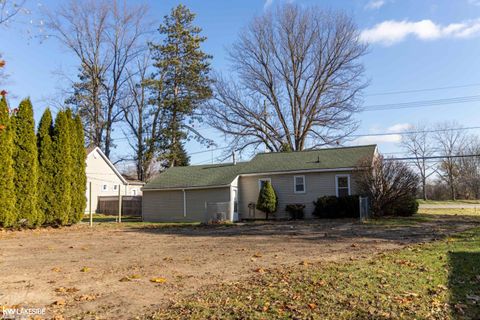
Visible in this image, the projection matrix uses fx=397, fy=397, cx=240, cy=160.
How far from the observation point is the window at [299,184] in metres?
23.4

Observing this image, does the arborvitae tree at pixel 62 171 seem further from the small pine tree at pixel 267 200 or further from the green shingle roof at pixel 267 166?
the small pine tree at pixel 267 200

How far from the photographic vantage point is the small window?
22.2 m

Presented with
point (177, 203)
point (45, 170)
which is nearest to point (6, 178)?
point (45, 170)

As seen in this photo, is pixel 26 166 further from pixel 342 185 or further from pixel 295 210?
pixel 342 185

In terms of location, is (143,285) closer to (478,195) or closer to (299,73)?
(299,73)

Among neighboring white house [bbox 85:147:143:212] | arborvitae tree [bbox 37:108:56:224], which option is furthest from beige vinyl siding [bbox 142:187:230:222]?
neighboring white house [bbox 85:147:143:212]

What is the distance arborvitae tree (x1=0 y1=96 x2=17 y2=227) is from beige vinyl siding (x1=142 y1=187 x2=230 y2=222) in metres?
10.8

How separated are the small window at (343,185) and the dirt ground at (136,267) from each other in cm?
986

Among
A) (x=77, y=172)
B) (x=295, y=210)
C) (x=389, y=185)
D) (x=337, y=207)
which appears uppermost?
(x=77, y=172)

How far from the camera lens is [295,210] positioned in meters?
22.8

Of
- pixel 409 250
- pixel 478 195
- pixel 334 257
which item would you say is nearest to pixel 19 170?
pixel 334 257

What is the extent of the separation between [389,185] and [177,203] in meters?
13.2

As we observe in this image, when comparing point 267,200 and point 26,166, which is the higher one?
point 26,166

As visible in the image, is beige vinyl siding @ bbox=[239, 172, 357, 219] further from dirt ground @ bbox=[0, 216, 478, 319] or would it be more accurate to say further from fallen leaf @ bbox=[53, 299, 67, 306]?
fallen leaf @ bbox=[53, 299, 67, 306]
